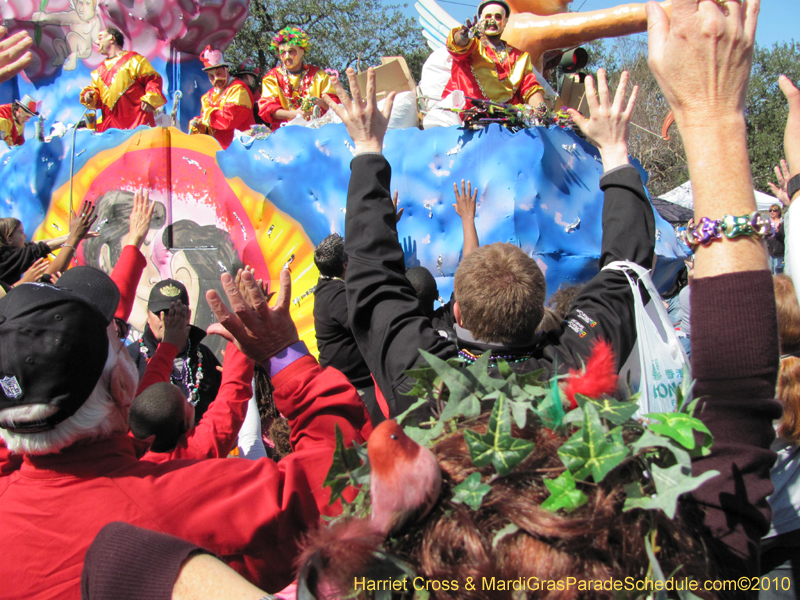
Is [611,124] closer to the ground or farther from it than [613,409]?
farther from it

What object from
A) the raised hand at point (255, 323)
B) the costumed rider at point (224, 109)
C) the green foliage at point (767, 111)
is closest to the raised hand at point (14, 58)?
the raised hand at point (255, 323)

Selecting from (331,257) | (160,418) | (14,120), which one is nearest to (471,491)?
(160,418)

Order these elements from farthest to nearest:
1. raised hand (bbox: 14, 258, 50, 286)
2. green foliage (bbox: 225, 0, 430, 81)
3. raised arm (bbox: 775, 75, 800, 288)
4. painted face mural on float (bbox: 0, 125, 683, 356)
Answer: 1. green foliage (bbox: 225, 0, 430, 81)
2. painted face mural on float (bbox: 0, 125, 683, 356)
3. raised hand (bbox: 14, 258, 50, 286)
4. raised arm (bbox: 775, 75, 800, 288)

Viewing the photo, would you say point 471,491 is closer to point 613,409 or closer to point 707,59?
point 613,409

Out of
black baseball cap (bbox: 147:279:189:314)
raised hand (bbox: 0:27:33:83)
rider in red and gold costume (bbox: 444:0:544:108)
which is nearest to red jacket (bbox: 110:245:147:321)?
black baseball cap (bbox: 147:279:189:314)

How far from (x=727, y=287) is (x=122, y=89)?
719cm

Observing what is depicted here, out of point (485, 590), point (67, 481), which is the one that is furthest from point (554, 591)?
point (67, 481)

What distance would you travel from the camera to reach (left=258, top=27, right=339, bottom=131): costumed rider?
20.1ft

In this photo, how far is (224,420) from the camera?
5.36ft

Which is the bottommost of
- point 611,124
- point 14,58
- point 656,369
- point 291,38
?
point 656,369

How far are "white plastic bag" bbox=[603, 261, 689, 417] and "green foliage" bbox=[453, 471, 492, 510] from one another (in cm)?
89

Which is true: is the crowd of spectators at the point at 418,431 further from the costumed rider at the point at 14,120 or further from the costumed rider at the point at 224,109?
the costumed rider at the point at 14,120

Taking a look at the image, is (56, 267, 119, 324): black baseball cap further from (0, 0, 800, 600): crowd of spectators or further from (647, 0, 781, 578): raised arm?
(647, 0, 781, 578): raised arm

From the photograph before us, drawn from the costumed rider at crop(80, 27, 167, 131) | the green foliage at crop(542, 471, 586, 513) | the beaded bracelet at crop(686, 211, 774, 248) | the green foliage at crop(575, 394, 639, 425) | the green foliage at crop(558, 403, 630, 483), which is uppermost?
the costumed rider at crop(80, 27, 167, 131)
